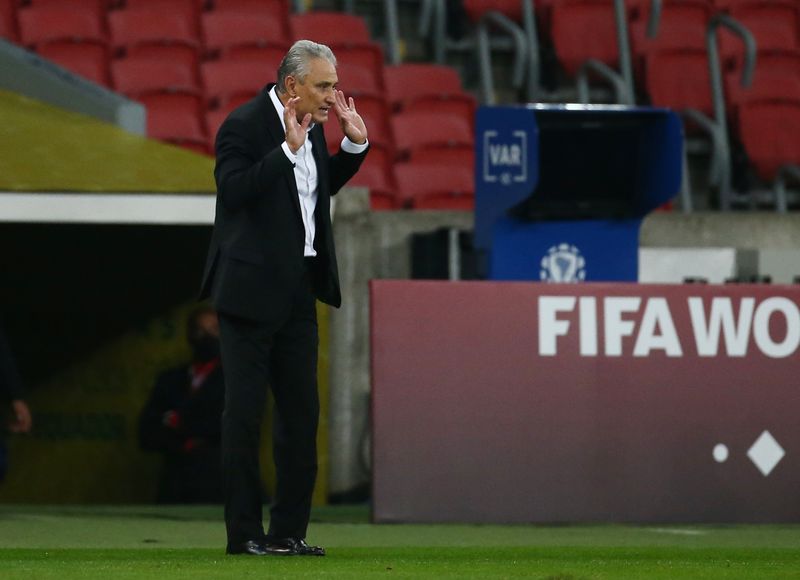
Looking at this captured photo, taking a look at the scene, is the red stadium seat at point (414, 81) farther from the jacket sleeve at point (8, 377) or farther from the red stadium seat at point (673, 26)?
the jacket sleeve at point (8, 377)

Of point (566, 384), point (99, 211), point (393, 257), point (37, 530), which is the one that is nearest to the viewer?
point (37, 530)

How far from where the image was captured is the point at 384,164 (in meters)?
11.0

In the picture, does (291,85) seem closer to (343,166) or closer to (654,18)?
(343,166)

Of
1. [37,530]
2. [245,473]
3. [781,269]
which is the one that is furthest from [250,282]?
[781,269]

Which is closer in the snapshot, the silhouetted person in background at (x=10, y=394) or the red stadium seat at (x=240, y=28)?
the silhouetted person in background at (x=10, y=394)

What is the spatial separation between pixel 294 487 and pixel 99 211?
3.11m

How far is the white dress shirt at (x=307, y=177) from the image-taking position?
526 cm

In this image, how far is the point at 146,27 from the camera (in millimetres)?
11773

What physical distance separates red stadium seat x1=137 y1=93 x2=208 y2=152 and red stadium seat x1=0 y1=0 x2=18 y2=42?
107 cm

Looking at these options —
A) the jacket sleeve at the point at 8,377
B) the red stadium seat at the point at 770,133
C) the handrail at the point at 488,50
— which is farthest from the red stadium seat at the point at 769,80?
the jacket sleeve at the point at 8,377

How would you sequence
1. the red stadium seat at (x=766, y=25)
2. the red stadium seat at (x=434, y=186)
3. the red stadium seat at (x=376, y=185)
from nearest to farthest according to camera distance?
the red stadium seat at (x=376, y=185)
the red stadium seat at (x=434, y=186)
the red stadium seat at (x=766, y=25)

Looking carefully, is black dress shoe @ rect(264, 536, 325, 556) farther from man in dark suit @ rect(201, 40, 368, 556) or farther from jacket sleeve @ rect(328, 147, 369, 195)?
jacket sleeve @ rect(328, 147, 369, 195)

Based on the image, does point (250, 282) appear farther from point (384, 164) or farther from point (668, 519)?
point (384, 164)

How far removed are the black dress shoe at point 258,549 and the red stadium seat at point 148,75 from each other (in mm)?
6382
